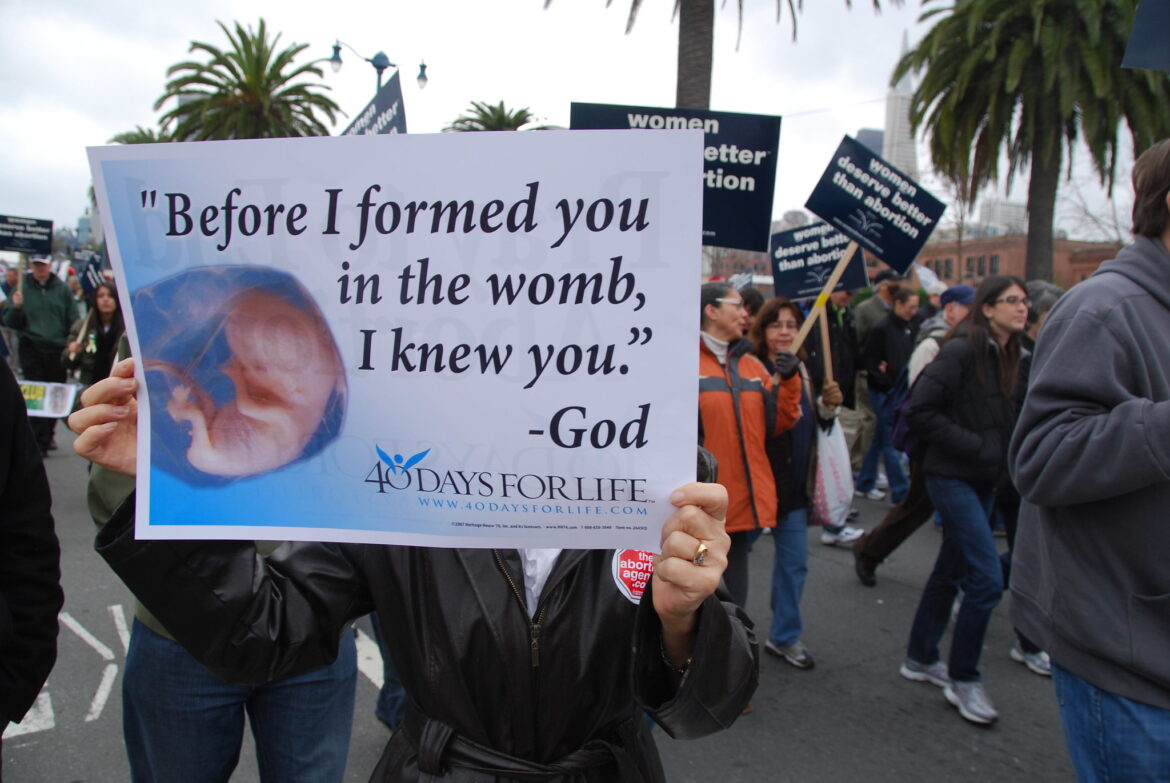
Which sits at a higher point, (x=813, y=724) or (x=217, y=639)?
(x=217, y=639)

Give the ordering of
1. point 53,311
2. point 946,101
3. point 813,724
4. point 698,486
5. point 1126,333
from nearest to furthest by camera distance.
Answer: point 698,486
point 1126,333
point 813,724
point 53,311
point 946,101

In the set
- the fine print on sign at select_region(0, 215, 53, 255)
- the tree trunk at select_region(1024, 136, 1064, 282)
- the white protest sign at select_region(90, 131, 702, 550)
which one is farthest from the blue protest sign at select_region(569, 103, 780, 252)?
the tree trunk at select_region(1024, 136, 1064, 282)

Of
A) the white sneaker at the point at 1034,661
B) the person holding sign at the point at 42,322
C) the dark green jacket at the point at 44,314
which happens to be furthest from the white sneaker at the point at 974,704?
the dark green jacket at the point at 44,314

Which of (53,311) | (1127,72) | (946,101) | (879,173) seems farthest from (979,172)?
(53,311)

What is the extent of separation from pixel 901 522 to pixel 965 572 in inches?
53.0

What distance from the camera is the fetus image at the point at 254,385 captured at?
133cm

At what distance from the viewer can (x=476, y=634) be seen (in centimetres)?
147

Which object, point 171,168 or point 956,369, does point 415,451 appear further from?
point 956,369

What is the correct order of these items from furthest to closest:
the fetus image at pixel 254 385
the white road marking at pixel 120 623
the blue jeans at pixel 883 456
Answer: the blue jeans at pixel 883 456, the white road marking at pixel 120 623, the fetus image at pixel 254 385

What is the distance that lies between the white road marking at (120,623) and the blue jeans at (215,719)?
2.68 metres

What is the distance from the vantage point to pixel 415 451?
52.4 inches

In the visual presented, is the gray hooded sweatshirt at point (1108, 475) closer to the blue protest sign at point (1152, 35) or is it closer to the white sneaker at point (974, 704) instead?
the blue protest sign at point (1152, 35)

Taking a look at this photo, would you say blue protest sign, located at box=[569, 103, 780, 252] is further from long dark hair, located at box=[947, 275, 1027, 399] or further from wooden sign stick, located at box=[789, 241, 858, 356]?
long dark hair, located at box=[947, 275, 1027, 399]

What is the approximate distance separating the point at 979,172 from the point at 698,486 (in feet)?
58.0
